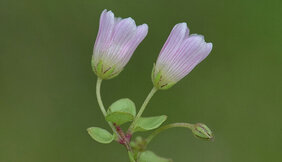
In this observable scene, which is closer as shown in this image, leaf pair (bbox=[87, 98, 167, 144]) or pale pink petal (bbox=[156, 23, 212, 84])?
leaf pair (bbox=[87, 98, 167, 144])

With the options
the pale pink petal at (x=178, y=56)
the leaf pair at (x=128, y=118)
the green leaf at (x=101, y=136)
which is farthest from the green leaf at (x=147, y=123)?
the pale pink petal at (x=178, y=56)

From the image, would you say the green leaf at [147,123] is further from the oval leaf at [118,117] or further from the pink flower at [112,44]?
the pink flower at [112,44]

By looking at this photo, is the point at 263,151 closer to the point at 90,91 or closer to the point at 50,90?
the point at 90,91

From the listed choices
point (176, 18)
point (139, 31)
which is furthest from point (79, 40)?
point (139, 31)

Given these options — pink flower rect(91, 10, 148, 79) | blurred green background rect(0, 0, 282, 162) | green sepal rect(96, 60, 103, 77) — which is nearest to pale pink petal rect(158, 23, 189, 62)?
pink flower rect(91, 10, 148, 79)

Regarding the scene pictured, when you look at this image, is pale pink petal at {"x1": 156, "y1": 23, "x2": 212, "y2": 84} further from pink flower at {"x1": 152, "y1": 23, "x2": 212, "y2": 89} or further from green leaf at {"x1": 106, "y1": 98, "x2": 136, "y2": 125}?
green leaf at {"x1": 106, "y1": 98, "x2": 136, "y2": 125}
